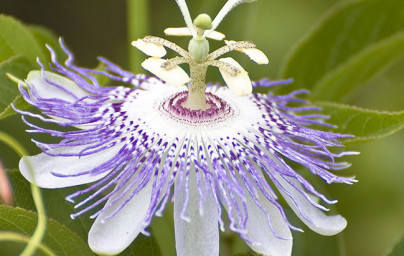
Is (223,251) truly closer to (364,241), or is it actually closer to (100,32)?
(364,241)

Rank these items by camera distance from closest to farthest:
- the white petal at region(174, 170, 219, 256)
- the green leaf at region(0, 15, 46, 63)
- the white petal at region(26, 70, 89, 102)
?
the white petal at region(174, 170, 219, 256)
the white petal at region(26, 70, 89, 102)
the green leaf at region(0, 15, 46, 63)

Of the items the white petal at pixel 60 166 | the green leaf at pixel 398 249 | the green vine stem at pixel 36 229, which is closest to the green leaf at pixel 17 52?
the white petal at pixel 60 166

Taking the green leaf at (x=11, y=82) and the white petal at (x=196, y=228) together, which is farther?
the green leaf at (x=11, y=82)

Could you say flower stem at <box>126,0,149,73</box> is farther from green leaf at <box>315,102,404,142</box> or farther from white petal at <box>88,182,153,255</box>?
white petal at <box>88,182,153,255</box>

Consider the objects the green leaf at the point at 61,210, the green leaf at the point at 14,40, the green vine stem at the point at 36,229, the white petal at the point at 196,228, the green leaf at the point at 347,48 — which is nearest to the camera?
the green vine stem at the point at 36,229

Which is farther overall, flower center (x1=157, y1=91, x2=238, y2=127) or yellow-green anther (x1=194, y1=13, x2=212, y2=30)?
flower center (x1=157, y1=91, x2=238, y2=127)

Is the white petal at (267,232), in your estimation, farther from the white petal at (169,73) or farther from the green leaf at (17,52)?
the green leaf at (17,52)

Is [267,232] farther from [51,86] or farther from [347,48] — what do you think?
[347,48]

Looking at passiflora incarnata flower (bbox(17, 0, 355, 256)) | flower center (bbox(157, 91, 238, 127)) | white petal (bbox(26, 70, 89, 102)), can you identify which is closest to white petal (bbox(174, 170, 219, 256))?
passiflora incarnata flower (bbox(17, 0, 355, 256))
